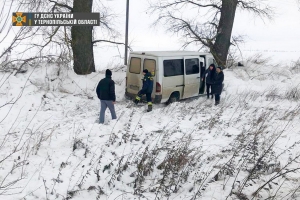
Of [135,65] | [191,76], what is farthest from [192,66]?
[135,65]

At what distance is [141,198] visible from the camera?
4.05 meters

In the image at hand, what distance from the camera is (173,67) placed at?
982cm

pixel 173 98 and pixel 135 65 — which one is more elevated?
pixel 135 65

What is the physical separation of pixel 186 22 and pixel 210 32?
1414mm

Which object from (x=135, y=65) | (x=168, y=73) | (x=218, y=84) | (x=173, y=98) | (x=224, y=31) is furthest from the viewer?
(x=224, y=31)

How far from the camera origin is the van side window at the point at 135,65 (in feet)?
32.2

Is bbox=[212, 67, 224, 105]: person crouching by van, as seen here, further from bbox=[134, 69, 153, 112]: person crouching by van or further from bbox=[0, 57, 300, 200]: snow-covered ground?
bbox=[134, 69, 153, 112]: person crouching by van

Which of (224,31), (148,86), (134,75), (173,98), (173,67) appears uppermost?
(224,31)

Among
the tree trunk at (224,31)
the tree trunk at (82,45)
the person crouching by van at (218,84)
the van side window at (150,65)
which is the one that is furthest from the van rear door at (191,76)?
the tree trunk at (224,31)

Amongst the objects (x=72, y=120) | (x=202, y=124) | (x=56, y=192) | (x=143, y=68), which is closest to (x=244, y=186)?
(x=56, y=192)

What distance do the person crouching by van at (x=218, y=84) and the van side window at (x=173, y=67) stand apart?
54.7 inches

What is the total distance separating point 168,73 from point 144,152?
5.11 meters

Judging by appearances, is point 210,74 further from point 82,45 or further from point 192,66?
point 82,45

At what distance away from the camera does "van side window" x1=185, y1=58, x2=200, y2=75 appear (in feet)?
33.9
